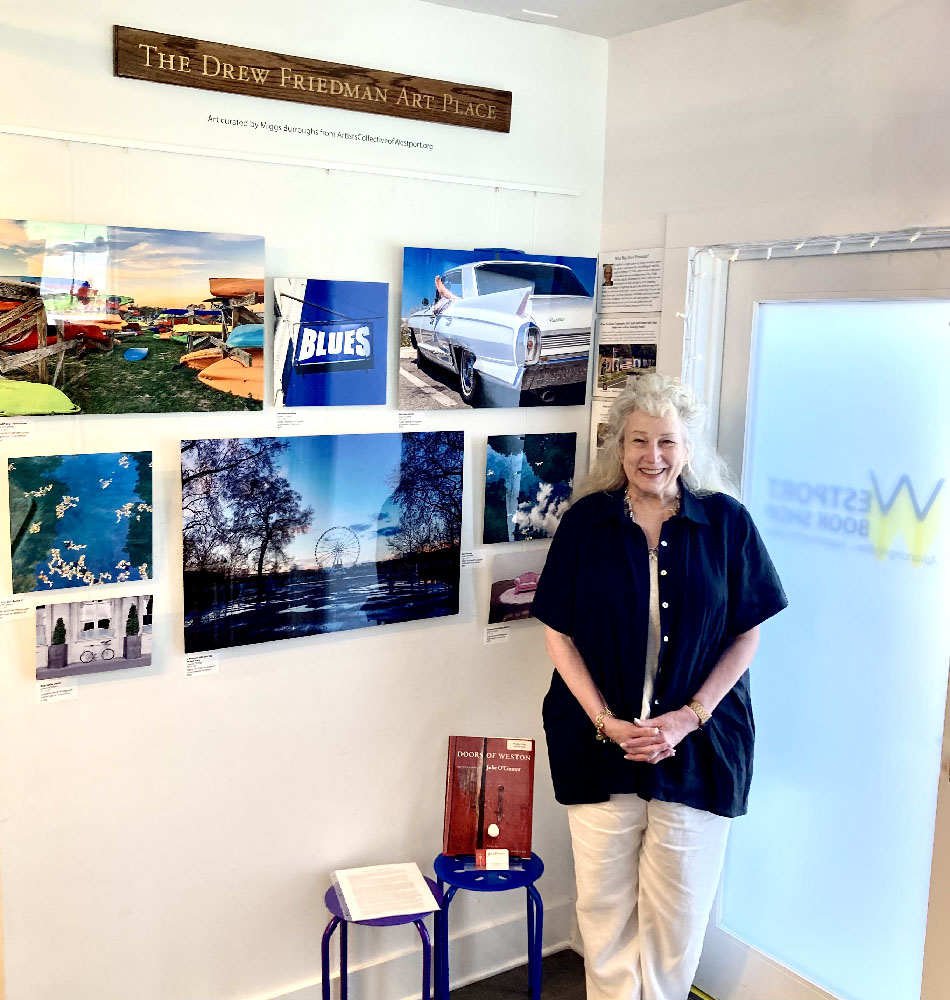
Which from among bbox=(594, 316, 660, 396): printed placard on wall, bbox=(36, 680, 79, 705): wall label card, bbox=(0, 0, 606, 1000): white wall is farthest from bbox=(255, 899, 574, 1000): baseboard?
bbox=(594, 316, 660, 396): printed placard on wall

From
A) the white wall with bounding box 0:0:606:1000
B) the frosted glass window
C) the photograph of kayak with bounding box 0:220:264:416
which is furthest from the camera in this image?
the frosted glass window

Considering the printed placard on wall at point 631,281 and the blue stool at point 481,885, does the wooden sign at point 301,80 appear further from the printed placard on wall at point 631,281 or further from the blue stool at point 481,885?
the blue stool at point 481,885

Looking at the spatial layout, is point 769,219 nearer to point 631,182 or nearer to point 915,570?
point 631,182

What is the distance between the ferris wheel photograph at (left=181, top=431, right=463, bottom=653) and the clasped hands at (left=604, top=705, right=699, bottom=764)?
63 centimetres

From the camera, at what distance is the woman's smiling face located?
2.36 metres

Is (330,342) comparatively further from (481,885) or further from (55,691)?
(481,885)

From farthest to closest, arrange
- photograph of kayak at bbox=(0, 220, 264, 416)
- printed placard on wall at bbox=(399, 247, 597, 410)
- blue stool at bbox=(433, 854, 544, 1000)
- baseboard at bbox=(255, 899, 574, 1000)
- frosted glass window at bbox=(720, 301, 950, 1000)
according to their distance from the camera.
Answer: baseboard at bbox=(255, 899, 574, 1000) → printed placard on wall at bbox=(399, 247, 597, 410) → blue stool at bbox=(433, 854, 544, 1000) → frosted glass window at bbox=(720, 301, 950, 1000) → photograph of kayak at bbox=(0, 220, 264, 416)

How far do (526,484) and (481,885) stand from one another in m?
1.05

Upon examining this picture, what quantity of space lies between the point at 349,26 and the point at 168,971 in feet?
7.35

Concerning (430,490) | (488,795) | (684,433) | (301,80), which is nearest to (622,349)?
(684,433)

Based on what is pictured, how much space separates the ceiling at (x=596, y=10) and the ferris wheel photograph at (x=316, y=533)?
1.06 m

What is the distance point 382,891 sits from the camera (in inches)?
99.8

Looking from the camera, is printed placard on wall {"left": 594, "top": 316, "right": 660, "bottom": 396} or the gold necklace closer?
the gold necklace

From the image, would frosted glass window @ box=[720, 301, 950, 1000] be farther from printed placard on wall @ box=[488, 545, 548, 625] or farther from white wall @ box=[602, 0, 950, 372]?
printed placard on wall @ box=[488, 545, 548, 625]
